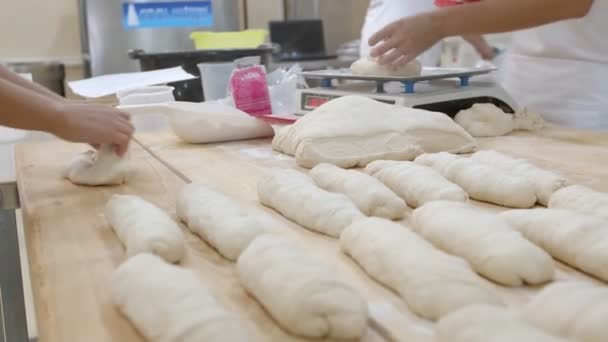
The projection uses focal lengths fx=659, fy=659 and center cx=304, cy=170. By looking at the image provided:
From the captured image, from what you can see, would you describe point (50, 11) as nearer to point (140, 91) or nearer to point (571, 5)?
point (140, 91)

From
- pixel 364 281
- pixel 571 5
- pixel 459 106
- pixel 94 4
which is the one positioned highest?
pixel 94 4

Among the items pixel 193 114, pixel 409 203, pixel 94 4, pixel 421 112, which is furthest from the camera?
pixel 94 4

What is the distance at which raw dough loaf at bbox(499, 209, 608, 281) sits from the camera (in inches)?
34.4

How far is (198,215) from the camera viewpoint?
3.42 ft

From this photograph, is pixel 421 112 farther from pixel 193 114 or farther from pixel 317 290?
pixel 317 290

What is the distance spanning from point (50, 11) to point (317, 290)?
3.60 m

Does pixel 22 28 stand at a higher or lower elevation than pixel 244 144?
higher

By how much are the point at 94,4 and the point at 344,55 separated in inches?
58.2

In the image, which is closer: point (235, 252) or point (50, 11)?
point (235, 252)

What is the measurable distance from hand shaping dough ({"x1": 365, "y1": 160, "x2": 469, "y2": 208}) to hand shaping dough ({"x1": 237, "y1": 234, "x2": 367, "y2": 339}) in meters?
0.40

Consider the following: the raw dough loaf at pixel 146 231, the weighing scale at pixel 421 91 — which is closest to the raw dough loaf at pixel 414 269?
the raw dough loaf at pixel 146 231

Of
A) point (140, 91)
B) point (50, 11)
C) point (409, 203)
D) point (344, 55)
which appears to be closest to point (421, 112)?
point (409, 203)

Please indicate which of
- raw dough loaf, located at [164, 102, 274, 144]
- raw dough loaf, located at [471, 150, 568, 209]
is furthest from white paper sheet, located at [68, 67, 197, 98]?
raw dough loaf, located at [471, 150, 568, 209]

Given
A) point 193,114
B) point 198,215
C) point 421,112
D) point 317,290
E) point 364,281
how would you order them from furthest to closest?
point 193,114 → point 421,112 → point 198,215 → point 364,281 → point 317,290
